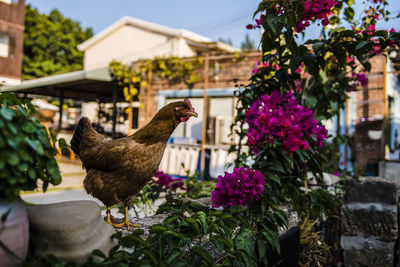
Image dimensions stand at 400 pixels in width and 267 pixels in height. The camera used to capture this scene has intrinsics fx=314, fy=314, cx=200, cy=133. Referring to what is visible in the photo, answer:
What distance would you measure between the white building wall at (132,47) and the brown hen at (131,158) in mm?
11231

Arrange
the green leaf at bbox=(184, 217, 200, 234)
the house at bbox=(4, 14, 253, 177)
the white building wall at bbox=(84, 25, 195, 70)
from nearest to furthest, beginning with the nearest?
1. the green leaf at bbox=(184, 217, 200, 234)
2. the house at bbox=(4, 14, 253, 177)
3. the white building wall at bbox=(84, 25, 195, 70)

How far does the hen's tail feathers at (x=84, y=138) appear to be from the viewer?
1.80 meters

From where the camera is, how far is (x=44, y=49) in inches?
1031

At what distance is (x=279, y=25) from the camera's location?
66.4 inches

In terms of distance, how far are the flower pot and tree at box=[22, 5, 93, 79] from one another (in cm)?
2543

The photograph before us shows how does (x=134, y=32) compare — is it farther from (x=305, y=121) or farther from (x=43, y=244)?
(x=43, y=244)

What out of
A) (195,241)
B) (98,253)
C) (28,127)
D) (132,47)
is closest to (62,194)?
(195,241)

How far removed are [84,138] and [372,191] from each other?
107 inches

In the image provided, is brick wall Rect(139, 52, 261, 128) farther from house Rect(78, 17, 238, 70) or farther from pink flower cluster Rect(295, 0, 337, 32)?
pink flower cluster Rect(295, 0, 337, 32)

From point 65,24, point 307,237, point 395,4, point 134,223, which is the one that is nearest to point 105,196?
point 134,223

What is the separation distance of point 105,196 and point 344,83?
2.33 meters

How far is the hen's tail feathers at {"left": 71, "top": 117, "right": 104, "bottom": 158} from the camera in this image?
1.80m

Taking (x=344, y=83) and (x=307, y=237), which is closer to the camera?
(x=307, y=237)

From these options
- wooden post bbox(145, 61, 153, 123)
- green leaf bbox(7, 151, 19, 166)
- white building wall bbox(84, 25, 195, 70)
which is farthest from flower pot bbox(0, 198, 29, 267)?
white building wall bbox(84, 25, 195, 70)
